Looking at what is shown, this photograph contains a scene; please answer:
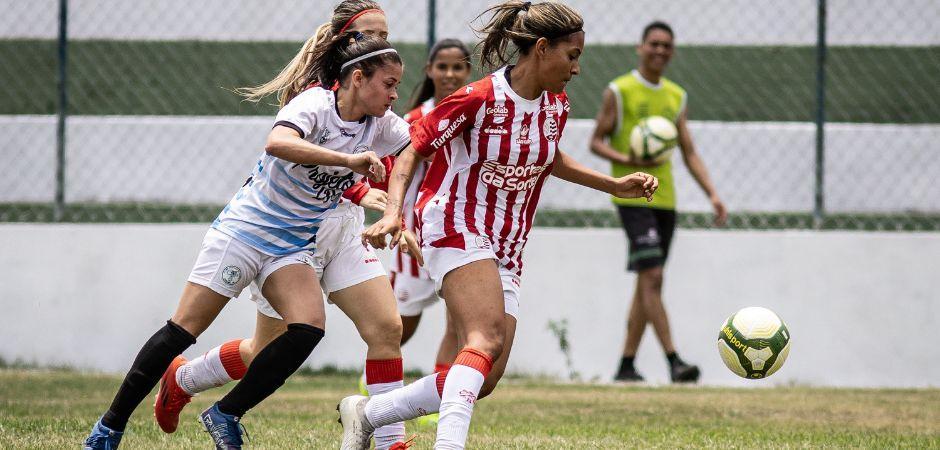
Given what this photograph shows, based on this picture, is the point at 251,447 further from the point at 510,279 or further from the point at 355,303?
the point at 510,279

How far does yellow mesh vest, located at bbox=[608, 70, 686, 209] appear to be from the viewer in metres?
8.81

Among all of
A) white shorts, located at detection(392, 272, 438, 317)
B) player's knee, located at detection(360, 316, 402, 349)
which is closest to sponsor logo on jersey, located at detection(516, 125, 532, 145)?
player's knee, located at detection(360, 316, 402, 349)

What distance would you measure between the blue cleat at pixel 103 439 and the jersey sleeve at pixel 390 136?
4.74 ft

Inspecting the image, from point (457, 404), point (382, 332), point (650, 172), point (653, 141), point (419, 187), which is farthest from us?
point (650, 172)

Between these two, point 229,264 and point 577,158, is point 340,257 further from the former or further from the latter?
point 577,158

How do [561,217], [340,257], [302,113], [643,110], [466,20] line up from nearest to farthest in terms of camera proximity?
[302,113], [340,257], [643,110], [561,217], [466,20]

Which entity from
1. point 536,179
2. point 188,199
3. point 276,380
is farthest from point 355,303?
point 188,199

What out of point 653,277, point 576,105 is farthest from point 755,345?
point 576,105

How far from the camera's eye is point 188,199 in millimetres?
9719

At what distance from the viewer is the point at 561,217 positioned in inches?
372

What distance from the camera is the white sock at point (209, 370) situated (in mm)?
5637

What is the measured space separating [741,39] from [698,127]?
68 cm

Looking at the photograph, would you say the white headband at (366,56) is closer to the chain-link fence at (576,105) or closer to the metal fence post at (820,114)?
the chain-link fence at (576,105)

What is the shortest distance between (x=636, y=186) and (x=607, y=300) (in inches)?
153
